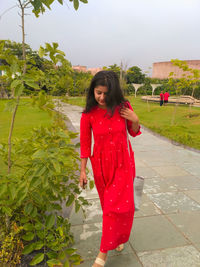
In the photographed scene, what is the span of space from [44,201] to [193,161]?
157 inches

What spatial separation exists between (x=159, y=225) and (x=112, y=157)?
1.20 meters

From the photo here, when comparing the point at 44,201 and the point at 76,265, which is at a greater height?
the point at 44,201

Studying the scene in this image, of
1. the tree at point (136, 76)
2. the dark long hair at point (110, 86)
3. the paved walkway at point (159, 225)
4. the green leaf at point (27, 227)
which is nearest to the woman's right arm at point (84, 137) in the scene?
the dark long hair at point (110, 86)

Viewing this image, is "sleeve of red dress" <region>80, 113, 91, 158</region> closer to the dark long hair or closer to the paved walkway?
the dark long hair

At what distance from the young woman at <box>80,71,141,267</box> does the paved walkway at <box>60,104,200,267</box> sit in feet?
1.08

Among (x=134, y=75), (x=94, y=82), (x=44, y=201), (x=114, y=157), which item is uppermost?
(x=134, y=75)

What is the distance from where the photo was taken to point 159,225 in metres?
2.56

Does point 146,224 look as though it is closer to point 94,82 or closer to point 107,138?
point 107,138

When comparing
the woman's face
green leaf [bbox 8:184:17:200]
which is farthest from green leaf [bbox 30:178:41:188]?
the woman's face

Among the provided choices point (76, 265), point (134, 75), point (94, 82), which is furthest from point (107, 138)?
point (134, 75)

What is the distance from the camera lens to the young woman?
6.05ft

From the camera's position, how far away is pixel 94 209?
291 centimetres

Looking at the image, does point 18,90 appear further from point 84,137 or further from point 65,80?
point 65,80

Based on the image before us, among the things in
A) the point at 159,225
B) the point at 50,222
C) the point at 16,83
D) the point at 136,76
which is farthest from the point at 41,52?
the point at 136,76
